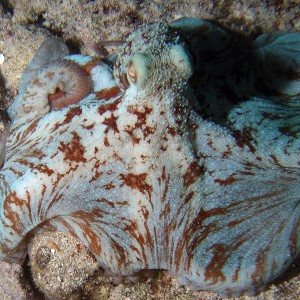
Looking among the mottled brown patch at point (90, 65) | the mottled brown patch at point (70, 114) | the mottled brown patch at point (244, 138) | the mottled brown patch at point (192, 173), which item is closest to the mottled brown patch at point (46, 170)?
the mottled brown patch at point (70, 114)

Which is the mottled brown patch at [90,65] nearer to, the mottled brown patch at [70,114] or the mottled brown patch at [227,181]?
the mottled brown patch at [70,114]

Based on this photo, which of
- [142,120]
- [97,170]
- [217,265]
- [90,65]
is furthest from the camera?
[90,65]

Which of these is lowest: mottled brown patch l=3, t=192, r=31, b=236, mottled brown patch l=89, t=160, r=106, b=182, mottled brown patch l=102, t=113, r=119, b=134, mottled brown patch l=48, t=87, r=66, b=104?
mottled brown patch l=3, t=192, r=31, b=236

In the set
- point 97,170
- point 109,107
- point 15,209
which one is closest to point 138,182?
point 97,170

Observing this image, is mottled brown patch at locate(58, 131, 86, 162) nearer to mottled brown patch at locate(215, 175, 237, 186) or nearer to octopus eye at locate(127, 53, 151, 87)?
octopus eye at locate(127, 53, 151, 87)

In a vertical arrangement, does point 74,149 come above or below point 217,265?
above

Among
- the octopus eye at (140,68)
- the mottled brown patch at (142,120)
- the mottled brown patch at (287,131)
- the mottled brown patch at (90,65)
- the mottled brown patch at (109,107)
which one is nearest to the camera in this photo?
the octopus eye at (140,68)

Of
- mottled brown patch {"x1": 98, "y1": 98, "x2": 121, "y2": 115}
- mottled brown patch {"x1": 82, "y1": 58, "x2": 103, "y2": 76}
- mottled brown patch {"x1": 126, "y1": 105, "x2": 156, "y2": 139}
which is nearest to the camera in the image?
mottled brown patch {"x1": 126, "y1": 105, "x2": 156, "y2": 139}

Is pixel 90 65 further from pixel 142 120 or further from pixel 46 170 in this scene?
pixel 46 170

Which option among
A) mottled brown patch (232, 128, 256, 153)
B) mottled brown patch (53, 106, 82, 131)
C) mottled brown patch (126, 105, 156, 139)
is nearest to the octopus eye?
mottled brown patch (126, 105, 156, 139)
